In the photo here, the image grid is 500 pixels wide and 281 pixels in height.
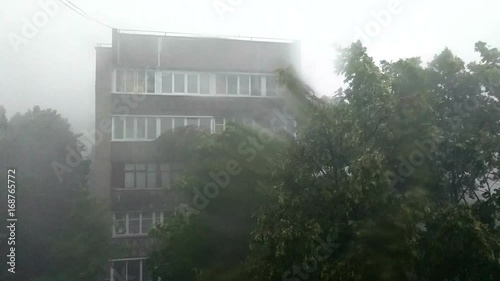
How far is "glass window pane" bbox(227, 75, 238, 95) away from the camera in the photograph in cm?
2492

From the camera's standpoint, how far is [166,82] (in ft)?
80.4

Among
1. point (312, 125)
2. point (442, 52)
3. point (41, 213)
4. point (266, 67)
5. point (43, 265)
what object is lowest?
point (43, 265)

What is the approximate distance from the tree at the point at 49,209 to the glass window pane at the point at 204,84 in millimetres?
6796

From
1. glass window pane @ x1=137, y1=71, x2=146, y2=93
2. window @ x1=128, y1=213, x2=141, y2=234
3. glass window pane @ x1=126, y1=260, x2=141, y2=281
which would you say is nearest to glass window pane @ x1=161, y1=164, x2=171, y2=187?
window @ x1=128, y1=213, x2=141, y2=234

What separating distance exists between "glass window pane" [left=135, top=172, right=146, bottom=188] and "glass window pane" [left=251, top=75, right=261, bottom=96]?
262 inches

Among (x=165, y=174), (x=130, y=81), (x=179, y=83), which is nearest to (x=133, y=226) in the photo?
(x=165, y=174)

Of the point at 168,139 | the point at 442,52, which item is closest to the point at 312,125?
the point at 442,52

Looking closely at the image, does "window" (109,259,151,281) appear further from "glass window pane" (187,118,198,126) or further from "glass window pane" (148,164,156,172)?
"glass window pane" (187,118,198,126)

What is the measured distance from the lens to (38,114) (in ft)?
79.0

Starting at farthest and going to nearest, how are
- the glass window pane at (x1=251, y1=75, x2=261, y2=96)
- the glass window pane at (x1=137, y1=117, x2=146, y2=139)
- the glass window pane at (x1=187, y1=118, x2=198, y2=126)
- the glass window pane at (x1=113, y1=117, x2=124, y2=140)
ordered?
1. the glass window pane at (x1=251, y1=75, x2=261, y2=96)
2. the glass window pane at (x1=187, y1=118, x2=198, y2=126)
3. the glass window pane at (x1=137, y1=117, x2=146, y2=139)
4. the glass window pane at (x1=113, y1=117, x2=124, y2=140)

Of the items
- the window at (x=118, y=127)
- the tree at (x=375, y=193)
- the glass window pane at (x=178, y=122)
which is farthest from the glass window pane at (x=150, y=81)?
the tree at (x=375, y=193)

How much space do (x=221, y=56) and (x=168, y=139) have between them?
5.35 m

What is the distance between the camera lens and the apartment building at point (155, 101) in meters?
24.0

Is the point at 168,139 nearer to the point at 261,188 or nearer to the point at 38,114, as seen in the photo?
the point at 38,114
